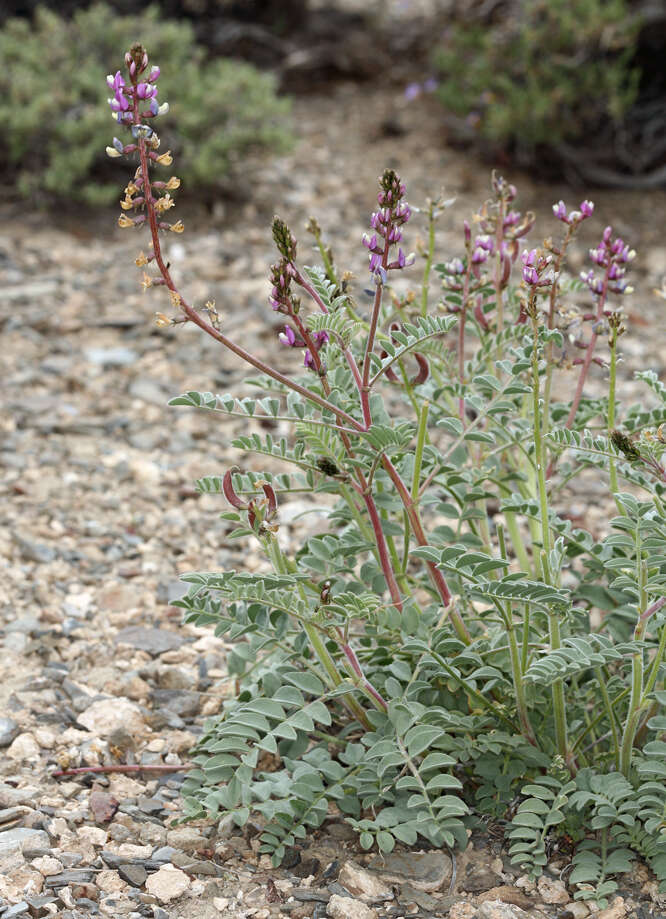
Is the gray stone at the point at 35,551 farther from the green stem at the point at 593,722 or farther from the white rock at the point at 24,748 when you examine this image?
the green stem at the point at 593,722

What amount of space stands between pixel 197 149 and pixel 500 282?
3.51 meters

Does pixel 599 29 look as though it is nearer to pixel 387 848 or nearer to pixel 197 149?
pixel 197 149

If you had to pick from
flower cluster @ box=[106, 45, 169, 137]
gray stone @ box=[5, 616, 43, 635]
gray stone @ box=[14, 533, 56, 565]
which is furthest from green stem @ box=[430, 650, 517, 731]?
gray stone @ box=[14, 533, 56, 565]

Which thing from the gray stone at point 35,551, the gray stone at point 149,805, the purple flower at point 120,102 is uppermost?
the purple flower at point 120,102

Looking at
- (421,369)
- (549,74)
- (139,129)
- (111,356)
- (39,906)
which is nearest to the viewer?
(139,129)

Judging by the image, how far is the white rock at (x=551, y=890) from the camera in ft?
6.73

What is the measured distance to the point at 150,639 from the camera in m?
2.90

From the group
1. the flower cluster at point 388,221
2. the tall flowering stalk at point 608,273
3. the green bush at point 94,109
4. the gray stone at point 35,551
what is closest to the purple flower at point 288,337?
the flower cluster at point 388,221

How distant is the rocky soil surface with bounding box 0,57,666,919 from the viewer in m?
2.06

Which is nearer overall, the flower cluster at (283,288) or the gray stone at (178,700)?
the flower cluster at (283,288)

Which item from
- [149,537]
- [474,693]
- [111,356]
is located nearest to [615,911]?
[474,693]

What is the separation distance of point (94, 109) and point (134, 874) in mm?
4378

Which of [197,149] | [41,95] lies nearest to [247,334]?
[197,149]

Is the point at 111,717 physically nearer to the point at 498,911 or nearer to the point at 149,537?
the point at 149,537
